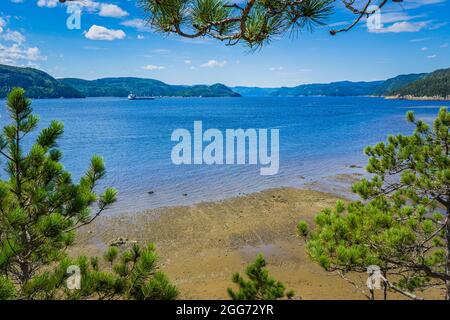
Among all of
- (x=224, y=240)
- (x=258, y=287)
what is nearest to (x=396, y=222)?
(x=258, y=287)

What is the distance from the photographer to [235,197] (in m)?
20.0

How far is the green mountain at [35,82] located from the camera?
150 metres

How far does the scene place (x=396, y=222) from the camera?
5.02 meters

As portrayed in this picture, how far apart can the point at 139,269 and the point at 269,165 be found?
25.7m

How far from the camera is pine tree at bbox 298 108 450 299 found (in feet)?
14.6

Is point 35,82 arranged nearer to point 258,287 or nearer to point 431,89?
point 258,287

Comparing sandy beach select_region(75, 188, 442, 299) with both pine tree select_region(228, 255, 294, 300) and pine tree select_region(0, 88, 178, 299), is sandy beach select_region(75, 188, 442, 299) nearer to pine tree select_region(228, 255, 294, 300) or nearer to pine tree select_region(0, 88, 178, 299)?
pine tree select_region(228, 255, 294, 300)

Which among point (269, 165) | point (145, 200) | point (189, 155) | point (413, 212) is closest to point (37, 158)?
point (413, 212)

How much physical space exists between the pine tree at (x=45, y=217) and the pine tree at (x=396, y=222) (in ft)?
7.67

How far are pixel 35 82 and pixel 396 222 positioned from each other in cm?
19968

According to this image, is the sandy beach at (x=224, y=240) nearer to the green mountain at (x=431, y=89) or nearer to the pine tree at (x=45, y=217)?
the pine tree at (x=45, y=217)

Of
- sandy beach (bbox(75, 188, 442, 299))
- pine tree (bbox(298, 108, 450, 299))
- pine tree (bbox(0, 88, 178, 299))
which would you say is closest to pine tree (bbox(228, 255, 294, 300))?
pine tree (bbox(298, 108, 450, 299))

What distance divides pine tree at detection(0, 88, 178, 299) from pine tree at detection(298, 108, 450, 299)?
7.67 ft

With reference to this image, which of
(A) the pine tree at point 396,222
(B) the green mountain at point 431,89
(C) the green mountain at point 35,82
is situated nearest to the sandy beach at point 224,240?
(A) the pine tree at point 396,222
